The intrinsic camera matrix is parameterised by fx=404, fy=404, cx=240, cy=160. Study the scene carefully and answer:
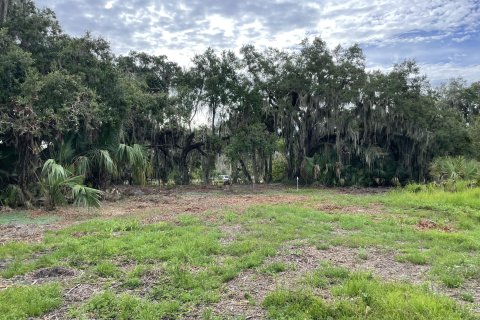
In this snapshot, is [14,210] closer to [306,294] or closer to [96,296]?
[96,296]

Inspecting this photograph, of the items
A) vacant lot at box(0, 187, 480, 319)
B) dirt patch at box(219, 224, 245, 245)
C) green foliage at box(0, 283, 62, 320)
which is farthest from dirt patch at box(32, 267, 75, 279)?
dirt patch at box(219, 224, 245, 245)

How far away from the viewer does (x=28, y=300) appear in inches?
158

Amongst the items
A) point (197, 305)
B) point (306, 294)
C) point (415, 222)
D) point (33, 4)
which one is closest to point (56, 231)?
point (197, 305)

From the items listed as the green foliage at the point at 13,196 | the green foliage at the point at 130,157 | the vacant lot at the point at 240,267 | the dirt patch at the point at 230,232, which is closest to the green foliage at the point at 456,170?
the vacant lot at the point at 240,267

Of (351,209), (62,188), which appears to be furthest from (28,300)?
(351,209)

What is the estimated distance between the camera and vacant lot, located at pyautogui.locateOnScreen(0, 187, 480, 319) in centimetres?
379

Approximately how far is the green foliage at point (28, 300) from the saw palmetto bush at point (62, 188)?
5.80 metres

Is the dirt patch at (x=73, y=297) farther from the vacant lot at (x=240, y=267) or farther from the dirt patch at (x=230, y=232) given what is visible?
the dirt patch at (x=230, y=232)

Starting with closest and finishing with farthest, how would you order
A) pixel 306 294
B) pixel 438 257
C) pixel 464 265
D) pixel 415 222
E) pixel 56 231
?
1. pixel 306 294
2. pixel 464 265
3. pixel 438 257
4. pixel 56 231
5. pixel 415 222

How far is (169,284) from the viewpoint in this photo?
14.6 ft

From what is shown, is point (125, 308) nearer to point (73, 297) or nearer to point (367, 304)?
point (73, 297)

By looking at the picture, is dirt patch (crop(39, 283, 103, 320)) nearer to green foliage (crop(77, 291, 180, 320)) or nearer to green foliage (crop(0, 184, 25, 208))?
green foliage (crop(77, 291, 180, 320))

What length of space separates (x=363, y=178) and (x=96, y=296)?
1923 cm

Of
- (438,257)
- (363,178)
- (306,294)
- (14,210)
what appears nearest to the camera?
(306,294)
